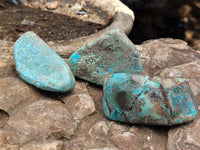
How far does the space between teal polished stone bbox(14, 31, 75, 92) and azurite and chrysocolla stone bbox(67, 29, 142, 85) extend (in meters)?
0.12

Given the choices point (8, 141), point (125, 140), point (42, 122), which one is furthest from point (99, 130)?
point (8, 141)

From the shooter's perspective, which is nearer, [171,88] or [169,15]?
[171,88]

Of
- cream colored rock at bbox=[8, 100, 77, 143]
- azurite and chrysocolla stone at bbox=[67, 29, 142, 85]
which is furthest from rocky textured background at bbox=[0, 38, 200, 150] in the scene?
azurite and chrysocolla stone at bbox=[67, 29, 142, 85]

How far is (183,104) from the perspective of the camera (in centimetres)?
126

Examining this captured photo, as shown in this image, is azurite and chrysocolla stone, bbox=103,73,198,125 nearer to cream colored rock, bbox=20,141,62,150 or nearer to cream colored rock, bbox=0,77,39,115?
cream colored rock, bbox=20,141,62,150

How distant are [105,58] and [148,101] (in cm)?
43

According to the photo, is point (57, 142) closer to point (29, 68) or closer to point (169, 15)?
point (29, 68)

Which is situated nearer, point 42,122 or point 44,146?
point 44,146

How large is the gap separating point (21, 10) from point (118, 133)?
5.68ft

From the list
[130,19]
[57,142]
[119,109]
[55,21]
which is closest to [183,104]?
[119,109]

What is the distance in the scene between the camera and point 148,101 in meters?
1.25

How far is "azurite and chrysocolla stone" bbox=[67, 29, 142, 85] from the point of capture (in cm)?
150

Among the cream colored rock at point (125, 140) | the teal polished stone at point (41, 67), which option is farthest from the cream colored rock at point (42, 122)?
the cream colored rock at point (125, 140)

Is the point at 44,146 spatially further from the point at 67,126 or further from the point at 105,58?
the point at 105,58
